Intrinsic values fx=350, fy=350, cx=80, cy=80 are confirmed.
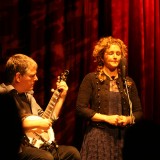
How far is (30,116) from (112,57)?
37.6 inches

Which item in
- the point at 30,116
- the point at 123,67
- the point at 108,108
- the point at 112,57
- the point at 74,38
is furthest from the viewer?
the point at 74,38

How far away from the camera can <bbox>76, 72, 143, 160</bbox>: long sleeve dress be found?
2.94m

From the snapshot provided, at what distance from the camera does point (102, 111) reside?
9.73ft

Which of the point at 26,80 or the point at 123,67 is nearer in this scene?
the point at 26,80

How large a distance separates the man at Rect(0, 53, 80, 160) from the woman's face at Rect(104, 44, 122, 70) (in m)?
0.60

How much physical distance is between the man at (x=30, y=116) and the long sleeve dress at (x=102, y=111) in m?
0.26

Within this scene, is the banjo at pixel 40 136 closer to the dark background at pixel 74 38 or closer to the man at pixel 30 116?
the man at pixel 30 116

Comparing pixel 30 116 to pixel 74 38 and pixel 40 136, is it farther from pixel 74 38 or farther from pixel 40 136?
pixel 74 38

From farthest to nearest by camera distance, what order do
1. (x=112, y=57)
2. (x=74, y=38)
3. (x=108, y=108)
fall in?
(x=74, y=38) → (x=112, y=57) → (x=108, y=108)

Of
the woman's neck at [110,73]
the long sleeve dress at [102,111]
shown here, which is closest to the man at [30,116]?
the long sleeve dress at [102,111]

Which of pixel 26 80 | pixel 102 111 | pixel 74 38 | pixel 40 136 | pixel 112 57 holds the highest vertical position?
pixel 74 38

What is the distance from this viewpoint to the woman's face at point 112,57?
307 centimetres

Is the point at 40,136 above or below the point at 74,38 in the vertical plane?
below

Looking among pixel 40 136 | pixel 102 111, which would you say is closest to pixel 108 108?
pixel 102 111
